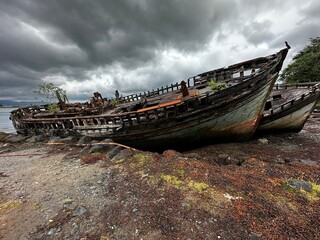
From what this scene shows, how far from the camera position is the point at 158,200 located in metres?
3.59

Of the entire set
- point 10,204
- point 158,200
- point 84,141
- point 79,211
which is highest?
point 84,141

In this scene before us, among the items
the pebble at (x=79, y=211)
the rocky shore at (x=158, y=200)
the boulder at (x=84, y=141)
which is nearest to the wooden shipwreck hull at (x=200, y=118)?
the boulder at (x=84, y=141)

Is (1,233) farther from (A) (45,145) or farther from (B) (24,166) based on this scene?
(A) (45,145)

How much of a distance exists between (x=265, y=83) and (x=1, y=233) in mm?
10325

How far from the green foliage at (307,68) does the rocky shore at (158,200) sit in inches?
1226

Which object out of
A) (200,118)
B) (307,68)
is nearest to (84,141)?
(200,118)

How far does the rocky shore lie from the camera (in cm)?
279

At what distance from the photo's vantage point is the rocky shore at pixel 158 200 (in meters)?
2.79

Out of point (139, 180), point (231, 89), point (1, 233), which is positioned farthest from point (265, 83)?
point (1, 233)

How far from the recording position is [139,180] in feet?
14.8

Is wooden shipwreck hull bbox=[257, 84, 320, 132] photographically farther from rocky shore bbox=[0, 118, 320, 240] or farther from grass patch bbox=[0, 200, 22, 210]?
grass patch bbox=[0, 200, 22, 210]

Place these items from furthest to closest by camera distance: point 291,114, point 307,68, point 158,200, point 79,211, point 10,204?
point 307,68 → point 291,114 → point 10,204 → point 158,200 → point 79,211

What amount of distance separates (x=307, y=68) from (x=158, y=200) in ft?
117

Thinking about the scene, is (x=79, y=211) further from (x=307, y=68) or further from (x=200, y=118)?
(x=307, y=68)
